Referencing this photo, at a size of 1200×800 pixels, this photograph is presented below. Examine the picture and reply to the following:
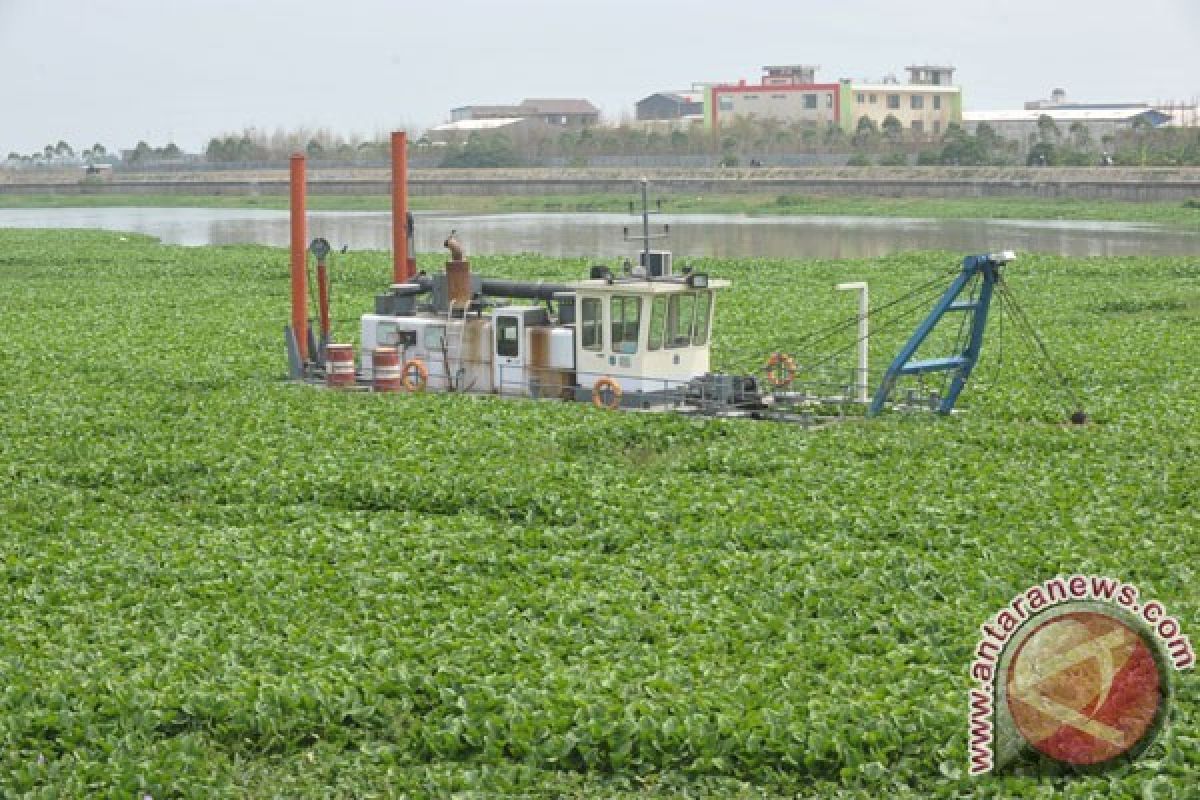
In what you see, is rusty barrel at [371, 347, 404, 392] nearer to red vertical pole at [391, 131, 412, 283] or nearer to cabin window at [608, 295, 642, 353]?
red vertical pole at [391, 131, 412, 283]

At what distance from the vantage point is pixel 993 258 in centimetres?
2617

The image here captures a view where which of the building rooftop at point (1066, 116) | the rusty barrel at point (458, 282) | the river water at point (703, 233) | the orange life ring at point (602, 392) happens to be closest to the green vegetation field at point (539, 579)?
the orange life ring at point (602, 392)

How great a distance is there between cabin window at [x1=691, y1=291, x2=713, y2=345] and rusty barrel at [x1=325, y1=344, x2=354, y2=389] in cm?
659

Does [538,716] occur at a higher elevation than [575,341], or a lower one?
lower

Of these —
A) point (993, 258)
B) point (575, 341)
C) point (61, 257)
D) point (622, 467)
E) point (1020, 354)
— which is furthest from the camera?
point (61, 257)

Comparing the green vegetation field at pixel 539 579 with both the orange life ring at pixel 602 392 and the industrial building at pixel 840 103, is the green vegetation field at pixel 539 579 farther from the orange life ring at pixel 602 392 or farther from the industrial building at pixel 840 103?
the industrial building at pixel 840 103

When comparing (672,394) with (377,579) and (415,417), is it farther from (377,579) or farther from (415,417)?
(377,579)

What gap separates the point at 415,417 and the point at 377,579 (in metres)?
9.74

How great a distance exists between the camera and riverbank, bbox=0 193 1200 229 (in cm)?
9412

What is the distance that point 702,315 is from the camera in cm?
2864

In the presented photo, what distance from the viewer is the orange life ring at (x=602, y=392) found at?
91.6 ft

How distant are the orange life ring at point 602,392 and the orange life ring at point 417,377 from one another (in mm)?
3652

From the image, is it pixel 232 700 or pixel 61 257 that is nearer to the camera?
pixel 232 700

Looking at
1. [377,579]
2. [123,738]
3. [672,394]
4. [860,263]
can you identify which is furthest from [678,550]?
[860,263]
